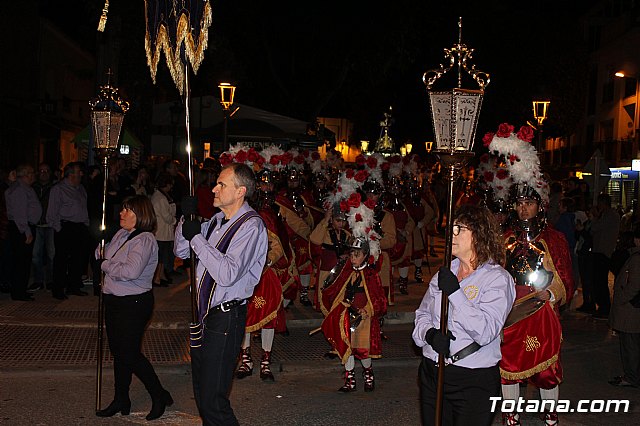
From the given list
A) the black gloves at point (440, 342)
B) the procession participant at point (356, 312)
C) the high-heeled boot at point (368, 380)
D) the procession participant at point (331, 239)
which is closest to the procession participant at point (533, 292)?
the procession participant at point (356, 312)

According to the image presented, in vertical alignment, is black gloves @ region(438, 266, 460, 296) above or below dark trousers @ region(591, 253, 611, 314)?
above

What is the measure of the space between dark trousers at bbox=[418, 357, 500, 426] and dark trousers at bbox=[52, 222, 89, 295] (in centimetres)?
878

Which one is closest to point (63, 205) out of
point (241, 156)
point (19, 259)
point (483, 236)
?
point (19, 259)

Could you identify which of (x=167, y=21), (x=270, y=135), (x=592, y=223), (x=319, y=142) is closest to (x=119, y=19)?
(x=270, y=135)

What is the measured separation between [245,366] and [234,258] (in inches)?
139

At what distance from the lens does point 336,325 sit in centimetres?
791

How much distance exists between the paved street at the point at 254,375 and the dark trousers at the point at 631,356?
0.76 feet

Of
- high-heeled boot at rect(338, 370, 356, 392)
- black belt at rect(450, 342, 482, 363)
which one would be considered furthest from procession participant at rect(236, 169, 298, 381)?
black belt at rect(450, 342, 482, 363)

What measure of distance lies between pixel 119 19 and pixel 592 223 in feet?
34.4

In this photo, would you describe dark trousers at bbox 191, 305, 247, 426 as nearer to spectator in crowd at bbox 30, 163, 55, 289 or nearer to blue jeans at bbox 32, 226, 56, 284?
spectator in crowd at bbox 30, 163, 55, 289

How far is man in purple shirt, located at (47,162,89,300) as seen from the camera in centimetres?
1207

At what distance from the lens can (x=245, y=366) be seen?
833cm

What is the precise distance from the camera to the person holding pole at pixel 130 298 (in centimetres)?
653

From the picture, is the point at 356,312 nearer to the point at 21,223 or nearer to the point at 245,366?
the point at 245,366
